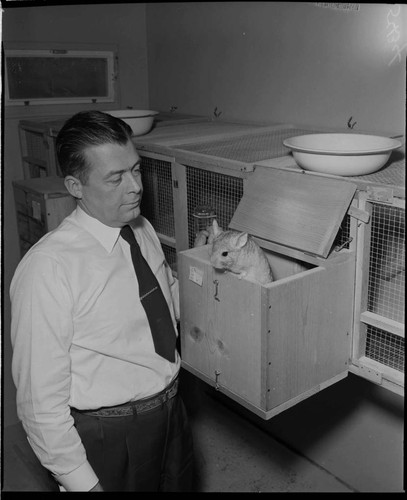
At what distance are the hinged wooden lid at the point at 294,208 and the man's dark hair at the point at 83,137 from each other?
0.42m

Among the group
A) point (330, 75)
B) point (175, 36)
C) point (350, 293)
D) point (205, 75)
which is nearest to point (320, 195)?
point (350, 293)

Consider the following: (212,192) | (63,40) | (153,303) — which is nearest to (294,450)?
(212,192)

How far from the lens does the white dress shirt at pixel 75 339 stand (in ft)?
4.10

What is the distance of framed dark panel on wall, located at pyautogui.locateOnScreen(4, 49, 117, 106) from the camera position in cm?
287

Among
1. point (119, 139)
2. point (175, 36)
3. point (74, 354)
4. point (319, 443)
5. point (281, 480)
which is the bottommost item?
point (281, 480)

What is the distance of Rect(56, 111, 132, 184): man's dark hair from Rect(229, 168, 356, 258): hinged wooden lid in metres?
0.42

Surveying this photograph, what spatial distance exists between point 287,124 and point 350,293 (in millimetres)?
1156

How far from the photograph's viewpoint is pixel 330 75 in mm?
2178

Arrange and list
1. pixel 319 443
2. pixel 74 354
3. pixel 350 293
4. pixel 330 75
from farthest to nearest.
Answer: pixel 319 443 → pixel 330 75 → pixel 350 293 → pixel 74 354

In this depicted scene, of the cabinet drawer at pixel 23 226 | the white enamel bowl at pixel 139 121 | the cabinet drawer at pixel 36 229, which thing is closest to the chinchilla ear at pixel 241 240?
the white enamel bowl at pixel 139 121

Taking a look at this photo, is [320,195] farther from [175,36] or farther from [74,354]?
[175,36]

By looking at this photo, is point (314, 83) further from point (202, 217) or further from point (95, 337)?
point (95, 337)

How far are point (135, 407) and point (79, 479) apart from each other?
0.22 meters

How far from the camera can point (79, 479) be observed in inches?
51.0
